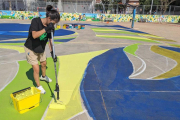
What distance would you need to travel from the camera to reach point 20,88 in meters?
4.13

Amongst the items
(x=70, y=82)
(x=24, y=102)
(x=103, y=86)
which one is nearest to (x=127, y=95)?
(x=103, y=86)

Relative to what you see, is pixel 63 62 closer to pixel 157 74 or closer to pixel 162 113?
pixel 157 74

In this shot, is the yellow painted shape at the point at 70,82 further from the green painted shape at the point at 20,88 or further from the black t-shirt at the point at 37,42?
the black t-shirt at the point at 37,42

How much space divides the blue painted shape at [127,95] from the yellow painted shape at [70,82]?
235 millimetres

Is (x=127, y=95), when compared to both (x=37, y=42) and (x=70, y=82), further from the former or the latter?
(x=37, y=42)

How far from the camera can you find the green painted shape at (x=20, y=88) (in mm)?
3082

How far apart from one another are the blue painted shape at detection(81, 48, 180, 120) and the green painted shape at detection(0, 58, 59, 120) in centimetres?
93

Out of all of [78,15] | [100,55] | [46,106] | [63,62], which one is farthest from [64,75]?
[78,15]

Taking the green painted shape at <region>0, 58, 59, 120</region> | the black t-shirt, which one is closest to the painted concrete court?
the green painted shape at <region>0, 58, 59, 120</region>

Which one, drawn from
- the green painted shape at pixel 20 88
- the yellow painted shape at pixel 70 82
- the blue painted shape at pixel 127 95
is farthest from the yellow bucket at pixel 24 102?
the blue painted shape at pixel 127 95

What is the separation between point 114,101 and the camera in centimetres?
370

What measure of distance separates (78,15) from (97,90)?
30742 millimetres

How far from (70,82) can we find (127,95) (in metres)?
1.64

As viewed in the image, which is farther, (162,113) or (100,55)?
→ (100,55)
